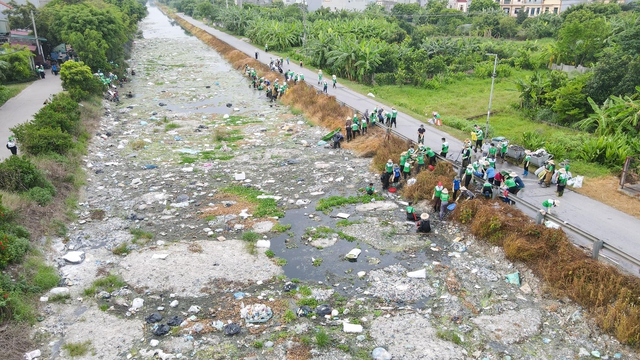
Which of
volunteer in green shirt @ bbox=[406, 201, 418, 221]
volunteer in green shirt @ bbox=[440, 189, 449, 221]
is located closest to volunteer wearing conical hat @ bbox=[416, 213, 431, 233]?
volunteer in green shirt @ bbox=[406, 201, 418, 221]

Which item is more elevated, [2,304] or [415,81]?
[415,81]

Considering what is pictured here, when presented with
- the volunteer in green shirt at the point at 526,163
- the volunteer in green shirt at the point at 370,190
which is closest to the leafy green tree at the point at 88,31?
the volunteer in green shirt at the point at 370,190

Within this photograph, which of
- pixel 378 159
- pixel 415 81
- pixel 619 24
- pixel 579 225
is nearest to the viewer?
pixel 579 225

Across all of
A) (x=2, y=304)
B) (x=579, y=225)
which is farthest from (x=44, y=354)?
(x=579, y=225)

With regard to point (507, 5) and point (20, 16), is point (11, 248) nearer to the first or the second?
point (20, 16)

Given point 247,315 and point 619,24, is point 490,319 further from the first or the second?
point 619,24

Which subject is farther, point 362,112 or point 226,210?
point 362,112
